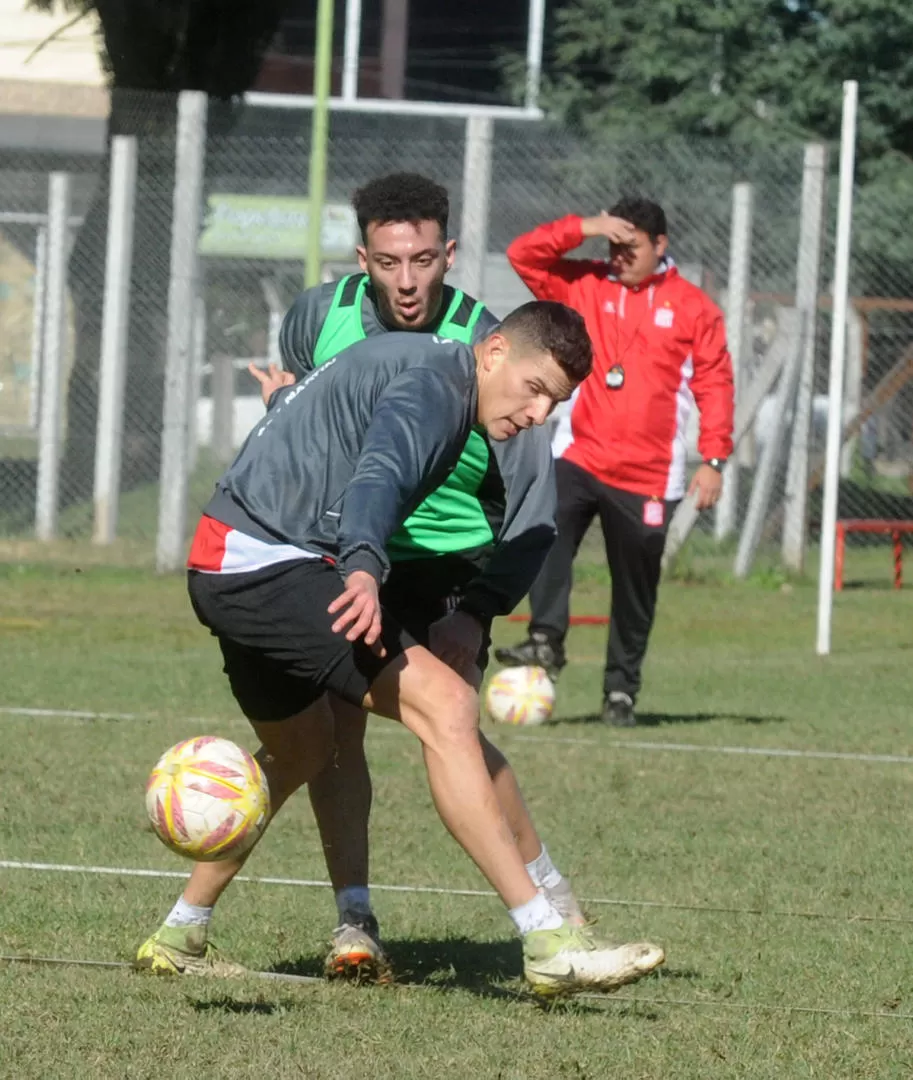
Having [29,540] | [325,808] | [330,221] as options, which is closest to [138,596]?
[29,540]

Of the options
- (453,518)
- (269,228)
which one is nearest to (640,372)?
(453,518)

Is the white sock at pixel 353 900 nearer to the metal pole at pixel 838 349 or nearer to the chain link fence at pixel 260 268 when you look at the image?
the metal pole at pixel 838 349

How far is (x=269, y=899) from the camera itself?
6523mm

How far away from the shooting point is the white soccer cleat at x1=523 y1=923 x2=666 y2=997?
16.5 ft

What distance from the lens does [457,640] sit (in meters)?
5.70

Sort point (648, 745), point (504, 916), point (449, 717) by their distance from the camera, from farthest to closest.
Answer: point (648, 745), point (504, 916), point (449, 717)

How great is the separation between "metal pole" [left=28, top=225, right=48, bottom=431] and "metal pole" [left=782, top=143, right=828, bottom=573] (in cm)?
617

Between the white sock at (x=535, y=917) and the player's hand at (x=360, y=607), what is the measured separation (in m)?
0.76

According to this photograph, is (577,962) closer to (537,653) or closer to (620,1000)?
(620,1000)

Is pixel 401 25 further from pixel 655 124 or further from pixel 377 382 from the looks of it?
pixel 377 382

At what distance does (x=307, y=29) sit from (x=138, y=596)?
804 inches

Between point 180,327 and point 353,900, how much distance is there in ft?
38.5

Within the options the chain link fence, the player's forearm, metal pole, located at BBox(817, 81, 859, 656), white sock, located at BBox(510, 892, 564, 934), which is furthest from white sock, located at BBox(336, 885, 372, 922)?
the chain link fence

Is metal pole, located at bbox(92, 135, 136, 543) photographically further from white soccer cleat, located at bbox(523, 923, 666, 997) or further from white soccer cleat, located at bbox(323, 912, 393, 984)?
white soccer cleat, located at bbox(523, 923, 666, 997)
